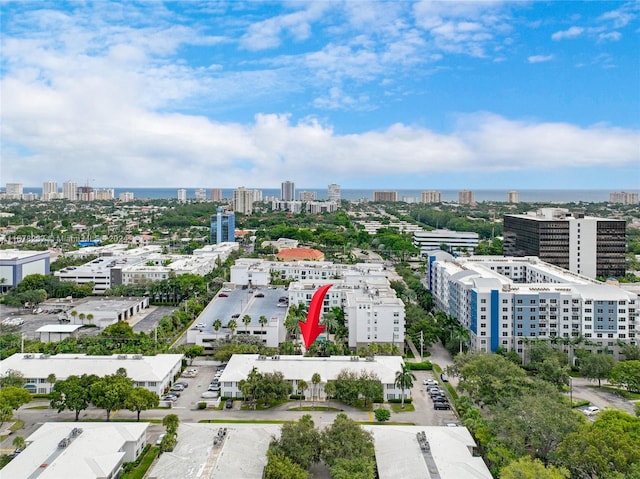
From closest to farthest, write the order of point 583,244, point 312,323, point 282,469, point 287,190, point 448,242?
1. point 282,469
2. point 312,323
3. point 583,244
4. point 448,242
5. point 287,190

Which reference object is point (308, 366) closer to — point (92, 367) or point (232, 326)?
point (232, 326)

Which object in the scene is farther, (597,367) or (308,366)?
(597,367)

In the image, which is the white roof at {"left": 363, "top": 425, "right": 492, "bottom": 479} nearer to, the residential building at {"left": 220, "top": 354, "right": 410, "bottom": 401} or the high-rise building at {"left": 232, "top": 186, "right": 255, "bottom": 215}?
the residential building at {"left": 220, "top": 354, "right": 410, "bottom": 401}

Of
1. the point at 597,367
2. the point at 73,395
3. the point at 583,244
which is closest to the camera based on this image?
the point at 73,395

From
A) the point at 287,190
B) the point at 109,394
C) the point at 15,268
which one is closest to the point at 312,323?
the point at 109,394

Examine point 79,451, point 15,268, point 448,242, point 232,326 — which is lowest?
point 79,451

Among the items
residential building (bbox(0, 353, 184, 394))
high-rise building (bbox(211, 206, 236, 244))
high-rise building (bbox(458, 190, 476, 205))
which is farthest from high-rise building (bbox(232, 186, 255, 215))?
residential building (bbox(0, 353, 184, 394))

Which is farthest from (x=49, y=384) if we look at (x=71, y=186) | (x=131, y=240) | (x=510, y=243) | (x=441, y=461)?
(x=71, y=186)
